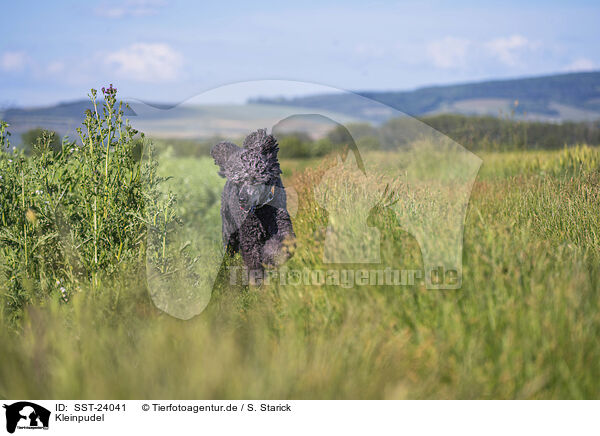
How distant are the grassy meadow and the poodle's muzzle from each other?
1.91ft

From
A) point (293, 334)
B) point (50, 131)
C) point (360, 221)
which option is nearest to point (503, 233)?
point (360, 221)

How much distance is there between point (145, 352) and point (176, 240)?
6.39 feet

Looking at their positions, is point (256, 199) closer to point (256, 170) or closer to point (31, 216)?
point (256, 170)

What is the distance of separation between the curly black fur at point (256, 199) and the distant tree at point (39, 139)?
1.68 m

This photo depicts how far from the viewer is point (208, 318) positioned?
14.7 ft

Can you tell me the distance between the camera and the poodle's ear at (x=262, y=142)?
4.80m

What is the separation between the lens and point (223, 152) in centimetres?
556

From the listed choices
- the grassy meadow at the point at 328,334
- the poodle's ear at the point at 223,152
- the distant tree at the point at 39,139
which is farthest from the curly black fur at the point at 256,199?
the distant tree at the point at 39,139

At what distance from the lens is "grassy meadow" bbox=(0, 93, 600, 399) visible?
3262 millimetres
